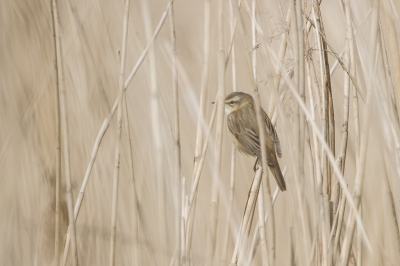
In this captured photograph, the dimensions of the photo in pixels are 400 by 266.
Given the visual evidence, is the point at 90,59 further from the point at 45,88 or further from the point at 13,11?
the point at 13,11

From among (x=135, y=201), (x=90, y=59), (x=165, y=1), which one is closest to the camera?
(x=135, y=201)

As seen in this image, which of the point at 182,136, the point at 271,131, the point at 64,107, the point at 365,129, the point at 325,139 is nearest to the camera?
the point at 365,129

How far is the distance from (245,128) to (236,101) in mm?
205

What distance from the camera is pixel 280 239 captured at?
2.57 m

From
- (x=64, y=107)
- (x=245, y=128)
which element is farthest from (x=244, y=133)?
(x=64, y=107)

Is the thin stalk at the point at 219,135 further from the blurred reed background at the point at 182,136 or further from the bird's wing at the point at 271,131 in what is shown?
the bird's wing at the point at 271,131

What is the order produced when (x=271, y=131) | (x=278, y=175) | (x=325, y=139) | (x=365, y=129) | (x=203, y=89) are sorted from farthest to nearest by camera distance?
(x=271, y=131), (x=278, y=175), (x=203, y=89), (x=325, y=139), (x=365, y=129)

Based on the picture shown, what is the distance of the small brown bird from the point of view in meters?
2.41

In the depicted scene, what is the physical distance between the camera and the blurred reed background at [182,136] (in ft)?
4.65

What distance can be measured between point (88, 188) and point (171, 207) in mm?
539

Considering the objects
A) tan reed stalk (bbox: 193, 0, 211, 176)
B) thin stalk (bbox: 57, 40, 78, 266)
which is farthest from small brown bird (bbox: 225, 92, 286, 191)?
thin stalk (bbox: 57, 40, 78, 266)

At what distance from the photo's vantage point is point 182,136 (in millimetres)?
2688

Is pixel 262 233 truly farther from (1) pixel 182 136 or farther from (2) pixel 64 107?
(1) pixel 182 136

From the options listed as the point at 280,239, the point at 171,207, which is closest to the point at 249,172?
the point at 280,239
